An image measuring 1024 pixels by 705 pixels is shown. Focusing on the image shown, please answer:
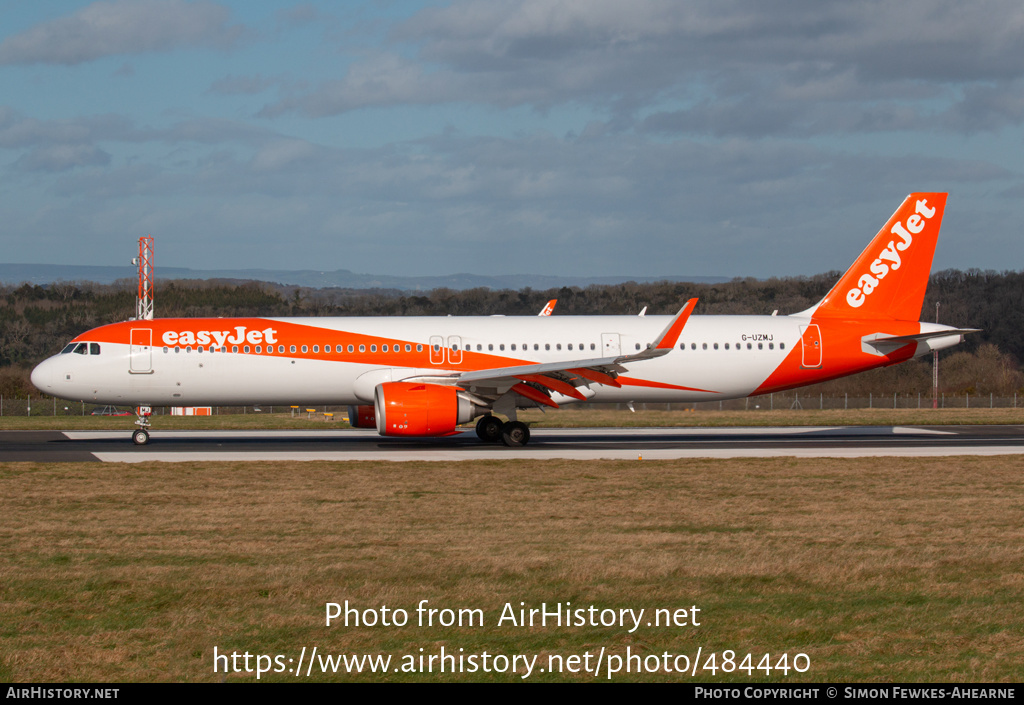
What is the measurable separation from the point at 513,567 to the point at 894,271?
21757mm

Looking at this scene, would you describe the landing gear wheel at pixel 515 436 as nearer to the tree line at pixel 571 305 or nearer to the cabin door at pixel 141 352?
the cabin door at pixel 141 352

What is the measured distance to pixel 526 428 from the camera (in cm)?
2647

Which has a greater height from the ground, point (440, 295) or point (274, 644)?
point (440, 295)

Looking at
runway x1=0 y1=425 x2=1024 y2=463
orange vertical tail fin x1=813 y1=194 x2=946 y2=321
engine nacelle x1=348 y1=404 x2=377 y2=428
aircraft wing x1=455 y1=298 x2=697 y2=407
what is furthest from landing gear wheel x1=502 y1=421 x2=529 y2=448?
orange vertical tail fin x1=813 y1=194 x2=946 y2=321

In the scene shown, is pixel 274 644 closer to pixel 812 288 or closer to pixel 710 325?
pixel 710 325

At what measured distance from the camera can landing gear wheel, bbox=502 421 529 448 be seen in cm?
2625

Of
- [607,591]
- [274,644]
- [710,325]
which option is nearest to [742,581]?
[607,591]

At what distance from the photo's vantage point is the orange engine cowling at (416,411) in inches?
934

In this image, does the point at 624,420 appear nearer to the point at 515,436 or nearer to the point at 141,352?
the point at 515,436

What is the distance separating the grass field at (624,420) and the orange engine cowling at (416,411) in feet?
35.7

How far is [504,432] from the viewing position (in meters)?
26.4

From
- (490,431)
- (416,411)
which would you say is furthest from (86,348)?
(490,431)

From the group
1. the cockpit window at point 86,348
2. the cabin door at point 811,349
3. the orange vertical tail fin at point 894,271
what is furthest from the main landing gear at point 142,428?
the orange vertical tail fin at point 894,271
